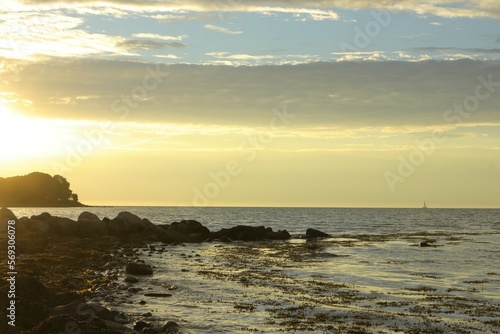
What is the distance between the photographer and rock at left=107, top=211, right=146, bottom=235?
66.7 metres

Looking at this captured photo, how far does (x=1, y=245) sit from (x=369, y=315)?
99.1 ft

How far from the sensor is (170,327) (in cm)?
1944

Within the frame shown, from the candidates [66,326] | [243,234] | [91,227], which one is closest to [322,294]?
Result: [66,326]

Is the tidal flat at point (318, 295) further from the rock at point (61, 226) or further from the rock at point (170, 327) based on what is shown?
the rock at point (61, 226)

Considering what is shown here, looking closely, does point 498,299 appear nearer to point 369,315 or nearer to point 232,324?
point 369,315

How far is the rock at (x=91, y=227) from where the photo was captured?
62.0m

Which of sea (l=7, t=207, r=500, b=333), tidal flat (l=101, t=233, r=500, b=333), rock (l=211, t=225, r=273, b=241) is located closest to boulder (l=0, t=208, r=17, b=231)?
sea (l=7, t=207, r=500, b=333)

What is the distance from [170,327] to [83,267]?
1779 centimetres

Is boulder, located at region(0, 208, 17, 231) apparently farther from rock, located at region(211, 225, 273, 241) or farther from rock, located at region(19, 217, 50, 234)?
rock, located at region(211, 225, 273, 241)

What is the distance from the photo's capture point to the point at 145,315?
21375mm

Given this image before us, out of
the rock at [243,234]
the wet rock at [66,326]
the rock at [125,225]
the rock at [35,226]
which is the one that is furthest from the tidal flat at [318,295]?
the rock at [243,234]

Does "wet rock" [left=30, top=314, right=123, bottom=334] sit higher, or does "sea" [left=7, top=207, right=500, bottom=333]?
"wet rock" [left=30, top=314, right=123, bottom=334]

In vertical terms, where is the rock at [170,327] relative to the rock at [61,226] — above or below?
below

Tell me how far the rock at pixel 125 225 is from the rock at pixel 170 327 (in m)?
48.4
